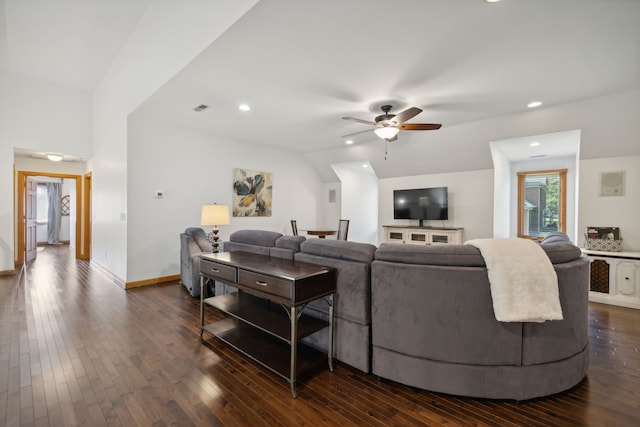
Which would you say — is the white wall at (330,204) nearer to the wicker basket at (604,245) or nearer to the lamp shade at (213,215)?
the lamp shade at (213,215)

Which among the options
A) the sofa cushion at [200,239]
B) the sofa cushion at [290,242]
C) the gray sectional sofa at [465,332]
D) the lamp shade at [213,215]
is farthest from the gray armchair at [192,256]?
the gray sectional sofa at [465,332]

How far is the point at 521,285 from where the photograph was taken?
169cm

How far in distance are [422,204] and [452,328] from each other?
15.5ft

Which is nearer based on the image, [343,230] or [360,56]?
[360,56]

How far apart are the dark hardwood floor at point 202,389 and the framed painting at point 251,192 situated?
10.2 feet

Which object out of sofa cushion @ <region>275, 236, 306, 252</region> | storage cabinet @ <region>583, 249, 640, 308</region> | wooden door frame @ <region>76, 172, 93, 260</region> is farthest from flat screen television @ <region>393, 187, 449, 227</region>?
wooden door frame @ <region>76, 172, 93, 260</region>

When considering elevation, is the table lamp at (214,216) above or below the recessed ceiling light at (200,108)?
below

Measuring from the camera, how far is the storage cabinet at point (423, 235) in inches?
226

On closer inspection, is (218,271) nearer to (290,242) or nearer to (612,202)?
(290,242)

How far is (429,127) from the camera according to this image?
376 centimetres

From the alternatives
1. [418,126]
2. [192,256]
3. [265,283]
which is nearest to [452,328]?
[265,283]

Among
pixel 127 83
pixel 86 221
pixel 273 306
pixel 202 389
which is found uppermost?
pixel 127 83

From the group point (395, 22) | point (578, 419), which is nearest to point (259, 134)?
point (395, 22)

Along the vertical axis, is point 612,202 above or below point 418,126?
below
